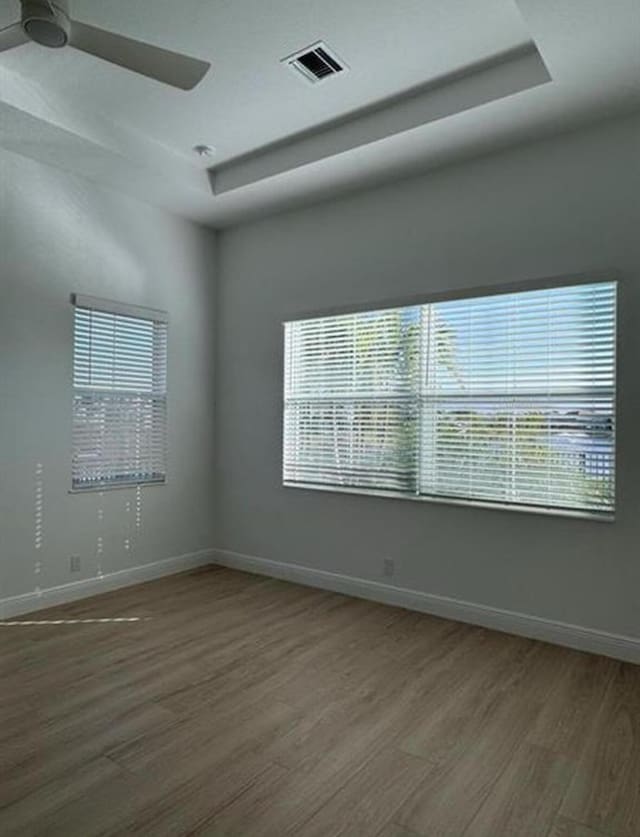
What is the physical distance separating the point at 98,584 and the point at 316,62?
12.3 ft

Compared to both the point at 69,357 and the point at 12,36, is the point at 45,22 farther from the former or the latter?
the point at 69,357

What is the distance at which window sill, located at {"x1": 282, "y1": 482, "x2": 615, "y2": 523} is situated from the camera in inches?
124

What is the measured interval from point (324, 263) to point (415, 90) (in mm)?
1440

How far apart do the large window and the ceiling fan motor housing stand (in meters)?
2.54

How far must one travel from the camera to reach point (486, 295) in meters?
3.54

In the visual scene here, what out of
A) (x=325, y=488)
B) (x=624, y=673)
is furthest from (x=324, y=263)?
(x=624, y=673)

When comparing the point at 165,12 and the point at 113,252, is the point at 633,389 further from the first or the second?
the point at 113,252

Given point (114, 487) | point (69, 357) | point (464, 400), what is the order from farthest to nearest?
point (114, 487)
point (69, 357)
point (464, 400)

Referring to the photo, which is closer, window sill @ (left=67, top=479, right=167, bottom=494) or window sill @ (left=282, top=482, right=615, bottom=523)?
window sill @ (left=282, top=482, right=615, bottom=523)

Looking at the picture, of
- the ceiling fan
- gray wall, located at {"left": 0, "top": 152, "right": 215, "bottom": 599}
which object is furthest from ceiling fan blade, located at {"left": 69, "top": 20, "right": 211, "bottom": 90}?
gray wall, located at {"left": 0, "top": 152, "right": 215, "bottom": 599}

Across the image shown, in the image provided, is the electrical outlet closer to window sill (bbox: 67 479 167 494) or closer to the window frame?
the window frame

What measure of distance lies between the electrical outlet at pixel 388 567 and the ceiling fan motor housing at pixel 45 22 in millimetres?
3432

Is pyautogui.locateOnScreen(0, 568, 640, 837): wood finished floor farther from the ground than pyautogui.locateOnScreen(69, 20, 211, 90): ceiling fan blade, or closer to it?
closer to it

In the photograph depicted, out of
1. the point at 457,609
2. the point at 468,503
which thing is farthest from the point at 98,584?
the point at 468,503
